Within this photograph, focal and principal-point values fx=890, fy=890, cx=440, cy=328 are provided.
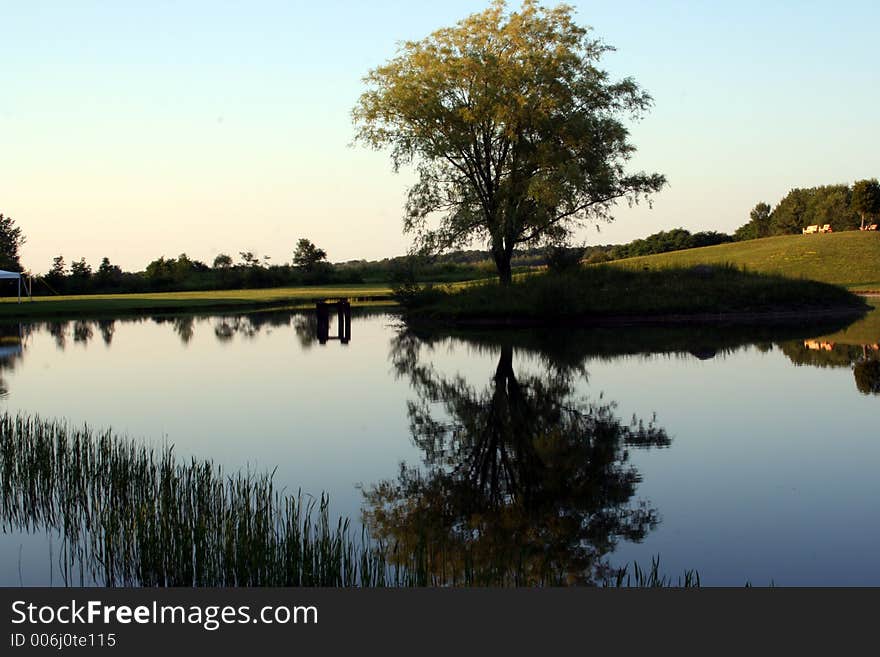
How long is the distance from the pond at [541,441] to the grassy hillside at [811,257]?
43.3 m

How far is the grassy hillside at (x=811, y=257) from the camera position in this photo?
66625mm

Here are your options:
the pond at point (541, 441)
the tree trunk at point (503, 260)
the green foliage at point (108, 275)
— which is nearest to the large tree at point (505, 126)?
the tree trunk at point (503, 260)

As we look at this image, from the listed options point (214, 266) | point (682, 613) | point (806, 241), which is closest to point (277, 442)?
point (682, 613)

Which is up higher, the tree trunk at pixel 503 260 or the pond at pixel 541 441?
the tree trunk at pixel 503 260

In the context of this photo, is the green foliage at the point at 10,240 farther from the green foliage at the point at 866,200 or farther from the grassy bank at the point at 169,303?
the green foliage at the point at 866,200

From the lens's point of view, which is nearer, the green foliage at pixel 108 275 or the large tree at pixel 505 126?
the large tree at pixel 505 126

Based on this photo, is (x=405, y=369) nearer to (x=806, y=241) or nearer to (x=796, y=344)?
(x=796, y=344)

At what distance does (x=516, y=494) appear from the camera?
9.56 m

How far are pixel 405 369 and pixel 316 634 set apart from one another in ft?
56.2

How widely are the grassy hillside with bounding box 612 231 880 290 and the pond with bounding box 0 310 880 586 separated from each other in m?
43.3

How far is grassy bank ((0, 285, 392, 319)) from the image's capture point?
5553cm

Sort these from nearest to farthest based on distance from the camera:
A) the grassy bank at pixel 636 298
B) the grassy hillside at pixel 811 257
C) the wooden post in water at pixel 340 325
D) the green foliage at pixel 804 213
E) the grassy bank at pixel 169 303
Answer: the wooden post in water at pixel 340 325
the grassy bank at pixel 636 298
the grassy bank at pixel 169 303
the grassy hillside at pixel 811 257
the green foliage at pixel 804 213

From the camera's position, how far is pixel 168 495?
8.45 m

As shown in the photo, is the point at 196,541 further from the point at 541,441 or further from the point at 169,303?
the point at 169,303
